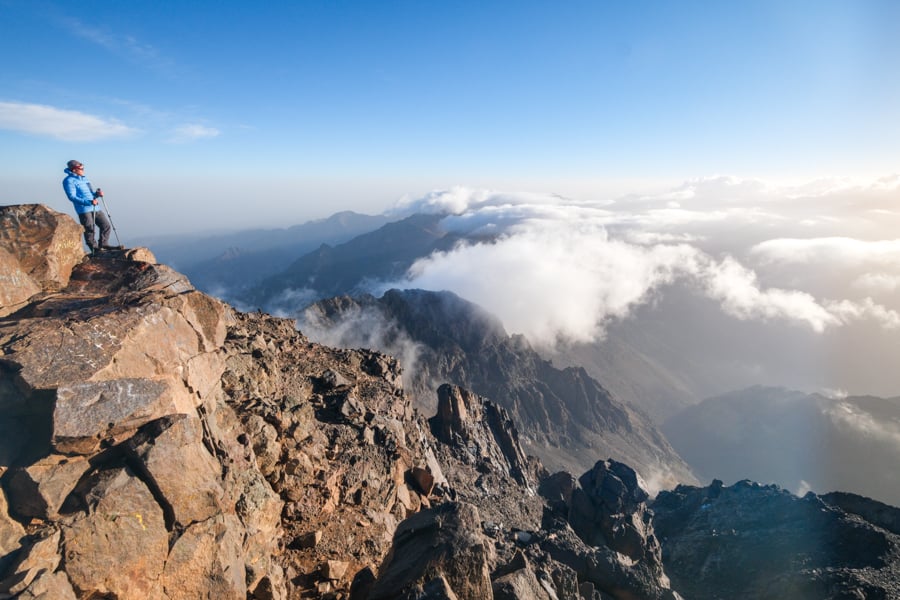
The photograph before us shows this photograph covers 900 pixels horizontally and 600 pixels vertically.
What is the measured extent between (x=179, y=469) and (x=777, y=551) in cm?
4805

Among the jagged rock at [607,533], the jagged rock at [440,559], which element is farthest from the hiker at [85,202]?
the jagged rock at [607,533]

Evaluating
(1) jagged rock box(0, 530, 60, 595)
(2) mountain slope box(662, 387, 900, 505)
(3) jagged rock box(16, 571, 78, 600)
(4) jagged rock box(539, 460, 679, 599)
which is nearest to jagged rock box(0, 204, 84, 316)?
(1) jagged rock box(0, 530, 60, 595)

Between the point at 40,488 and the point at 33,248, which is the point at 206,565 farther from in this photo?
the point at 33,248

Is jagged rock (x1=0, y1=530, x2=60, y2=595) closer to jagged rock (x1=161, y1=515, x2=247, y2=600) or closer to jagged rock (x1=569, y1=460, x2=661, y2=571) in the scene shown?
jagged rock (x1=161, y1=515, x2=247, y2=600)

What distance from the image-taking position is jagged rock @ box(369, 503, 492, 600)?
456 inches

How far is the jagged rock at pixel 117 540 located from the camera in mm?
10398

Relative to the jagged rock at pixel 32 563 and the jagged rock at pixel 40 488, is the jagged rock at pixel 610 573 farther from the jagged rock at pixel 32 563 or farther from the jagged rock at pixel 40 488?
the jagged rock at pixel 40 488

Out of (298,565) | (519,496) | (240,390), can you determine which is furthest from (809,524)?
(240,390)

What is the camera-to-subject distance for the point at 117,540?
35.9 ft

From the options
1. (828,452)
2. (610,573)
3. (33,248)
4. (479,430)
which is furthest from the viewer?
(828,452)

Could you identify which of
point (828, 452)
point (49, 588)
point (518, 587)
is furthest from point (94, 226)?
point (828, 452)

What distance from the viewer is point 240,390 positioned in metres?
20.8

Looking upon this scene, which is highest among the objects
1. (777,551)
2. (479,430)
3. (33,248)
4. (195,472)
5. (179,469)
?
(33,248)

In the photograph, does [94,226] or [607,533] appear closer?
→ [94,226]
